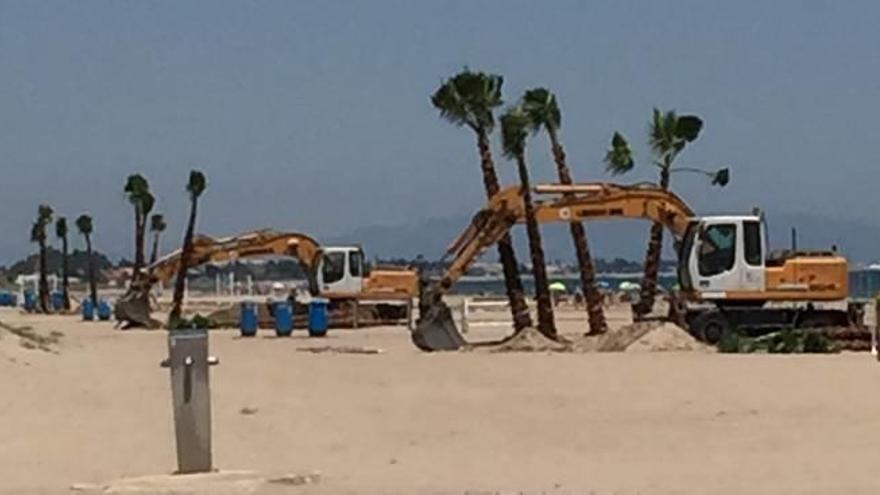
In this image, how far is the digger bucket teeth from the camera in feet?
124

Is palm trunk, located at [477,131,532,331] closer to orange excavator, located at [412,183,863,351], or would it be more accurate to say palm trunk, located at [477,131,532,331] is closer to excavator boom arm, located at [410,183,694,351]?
excavator boom arm, located at [410,183,694,351]

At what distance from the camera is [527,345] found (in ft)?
126

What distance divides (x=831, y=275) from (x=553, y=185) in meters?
7.10

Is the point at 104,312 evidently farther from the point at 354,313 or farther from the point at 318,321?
the point at 318,321

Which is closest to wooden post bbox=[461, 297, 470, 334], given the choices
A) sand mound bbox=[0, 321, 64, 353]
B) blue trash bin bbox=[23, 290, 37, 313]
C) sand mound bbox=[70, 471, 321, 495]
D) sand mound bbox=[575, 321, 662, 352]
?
sand mound bbox=[575, 321, 662, 352]

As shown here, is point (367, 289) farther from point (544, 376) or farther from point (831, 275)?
point (544, 376)

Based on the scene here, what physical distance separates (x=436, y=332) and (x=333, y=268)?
19.9 metres

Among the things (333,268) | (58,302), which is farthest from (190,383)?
(58,302)

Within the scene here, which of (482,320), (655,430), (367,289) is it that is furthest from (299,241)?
(655,430)

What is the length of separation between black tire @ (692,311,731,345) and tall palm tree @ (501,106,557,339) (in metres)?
3.58

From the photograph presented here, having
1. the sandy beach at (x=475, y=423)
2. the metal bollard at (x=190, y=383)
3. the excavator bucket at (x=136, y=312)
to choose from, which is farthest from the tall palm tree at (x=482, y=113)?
the metal bollard at (x=190, y=383)

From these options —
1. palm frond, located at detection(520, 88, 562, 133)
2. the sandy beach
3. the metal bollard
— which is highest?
palm frond, located at detection(520, 88, 562, 133)

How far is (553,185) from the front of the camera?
137ft

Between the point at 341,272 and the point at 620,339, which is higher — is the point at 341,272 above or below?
above
